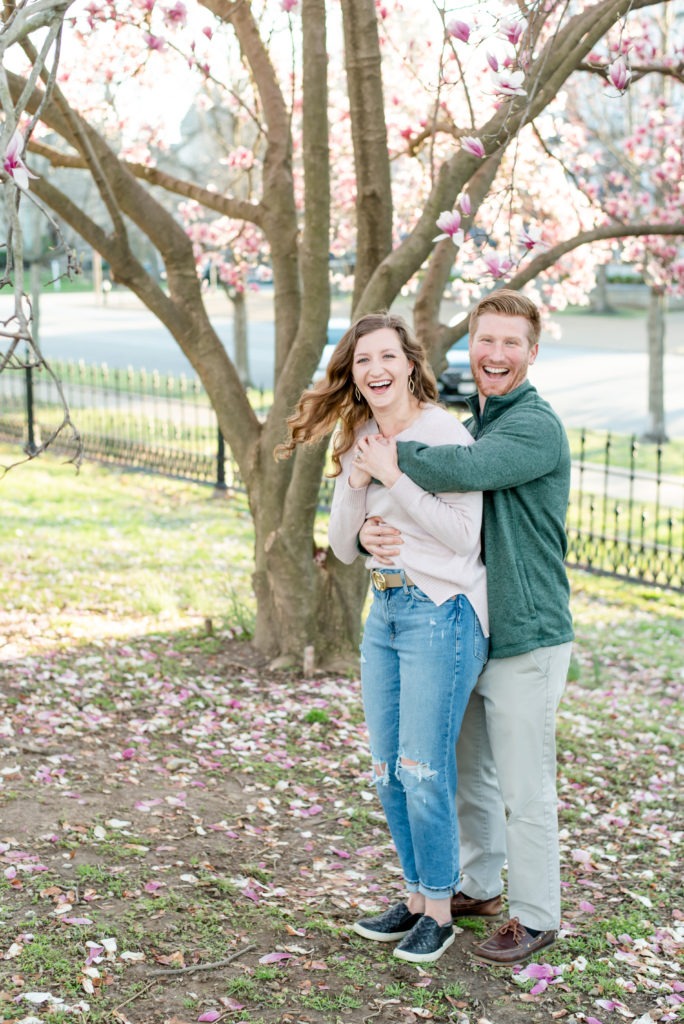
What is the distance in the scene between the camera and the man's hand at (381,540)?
317 centimetres

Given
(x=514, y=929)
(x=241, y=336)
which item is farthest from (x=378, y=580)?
(x=241, y=336)

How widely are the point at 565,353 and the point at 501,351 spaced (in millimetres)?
21088

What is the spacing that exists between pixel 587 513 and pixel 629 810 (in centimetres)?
647

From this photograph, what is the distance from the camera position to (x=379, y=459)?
3133mm

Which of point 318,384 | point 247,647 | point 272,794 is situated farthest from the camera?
point 247,647

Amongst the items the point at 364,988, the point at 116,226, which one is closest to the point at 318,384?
the point at 364,988

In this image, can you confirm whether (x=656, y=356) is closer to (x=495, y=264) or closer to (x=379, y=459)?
(x=495, y=264)

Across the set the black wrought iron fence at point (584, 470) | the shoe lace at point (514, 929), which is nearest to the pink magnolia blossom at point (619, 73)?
the shoe lace at point (514, 929)

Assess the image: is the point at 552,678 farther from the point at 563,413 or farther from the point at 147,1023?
the point at 563,413

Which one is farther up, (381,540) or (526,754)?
(381,540)

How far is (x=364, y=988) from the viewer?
3172 mm

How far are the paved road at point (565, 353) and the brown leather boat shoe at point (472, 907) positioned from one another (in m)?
12.1

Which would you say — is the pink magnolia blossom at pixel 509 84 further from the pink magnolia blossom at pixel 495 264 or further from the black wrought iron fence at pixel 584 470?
the black wrought iron fence at pixel 584 470

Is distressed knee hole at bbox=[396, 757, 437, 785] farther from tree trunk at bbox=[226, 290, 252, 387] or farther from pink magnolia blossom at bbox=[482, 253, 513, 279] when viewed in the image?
tree trunk at bbox=[226, 290, 252, 387]
